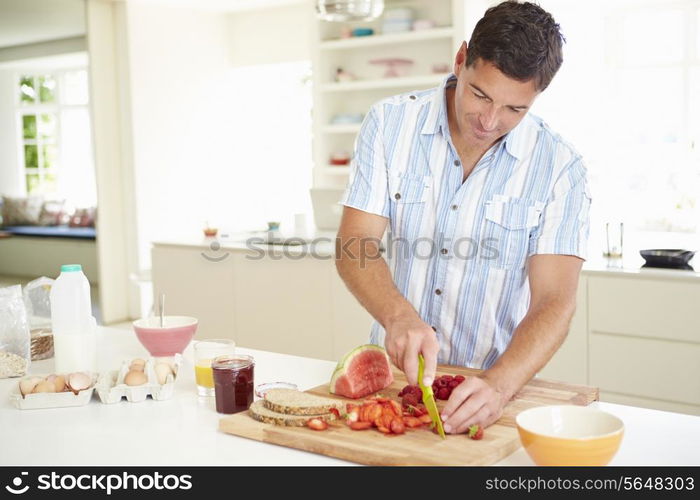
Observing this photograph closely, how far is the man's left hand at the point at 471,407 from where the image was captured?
1.47 m

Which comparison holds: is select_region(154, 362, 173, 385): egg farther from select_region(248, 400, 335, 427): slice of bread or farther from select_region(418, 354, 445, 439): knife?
select_region(418, 354, 445, 439): knife

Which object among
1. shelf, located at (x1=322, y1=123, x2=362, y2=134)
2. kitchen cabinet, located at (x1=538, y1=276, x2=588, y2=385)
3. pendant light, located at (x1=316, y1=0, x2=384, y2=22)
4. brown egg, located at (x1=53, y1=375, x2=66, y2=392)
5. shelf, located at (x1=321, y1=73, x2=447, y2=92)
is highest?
pendant light, located at (x1=316, y1=0, x2=384, y2=22)

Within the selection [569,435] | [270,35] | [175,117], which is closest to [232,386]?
[569,435]

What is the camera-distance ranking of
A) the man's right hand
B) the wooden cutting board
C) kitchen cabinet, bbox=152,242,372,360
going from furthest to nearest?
kitchen cabinet, bbox=152,242,372,360, the man's right hand, the wooden cutting board

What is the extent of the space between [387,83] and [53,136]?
342cm

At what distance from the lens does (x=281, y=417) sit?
153cm

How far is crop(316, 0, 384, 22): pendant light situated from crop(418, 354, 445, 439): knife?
104 inches

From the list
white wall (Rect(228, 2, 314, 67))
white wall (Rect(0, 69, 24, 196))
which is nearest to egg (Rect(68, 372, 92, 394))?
white wall (Rect(228, 2, 314, 67))

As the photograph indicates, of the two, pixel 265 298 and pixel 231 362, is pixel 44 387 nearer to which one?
pixel 231 362

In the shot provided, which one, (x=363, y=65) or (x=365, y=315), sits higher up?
(x=363, y=65)

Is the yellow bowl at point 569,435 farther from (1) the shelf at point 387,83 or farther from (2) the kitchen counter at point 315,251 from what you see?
(1) the shelf at point 387,83

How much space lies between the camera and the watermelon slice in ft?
5.70
